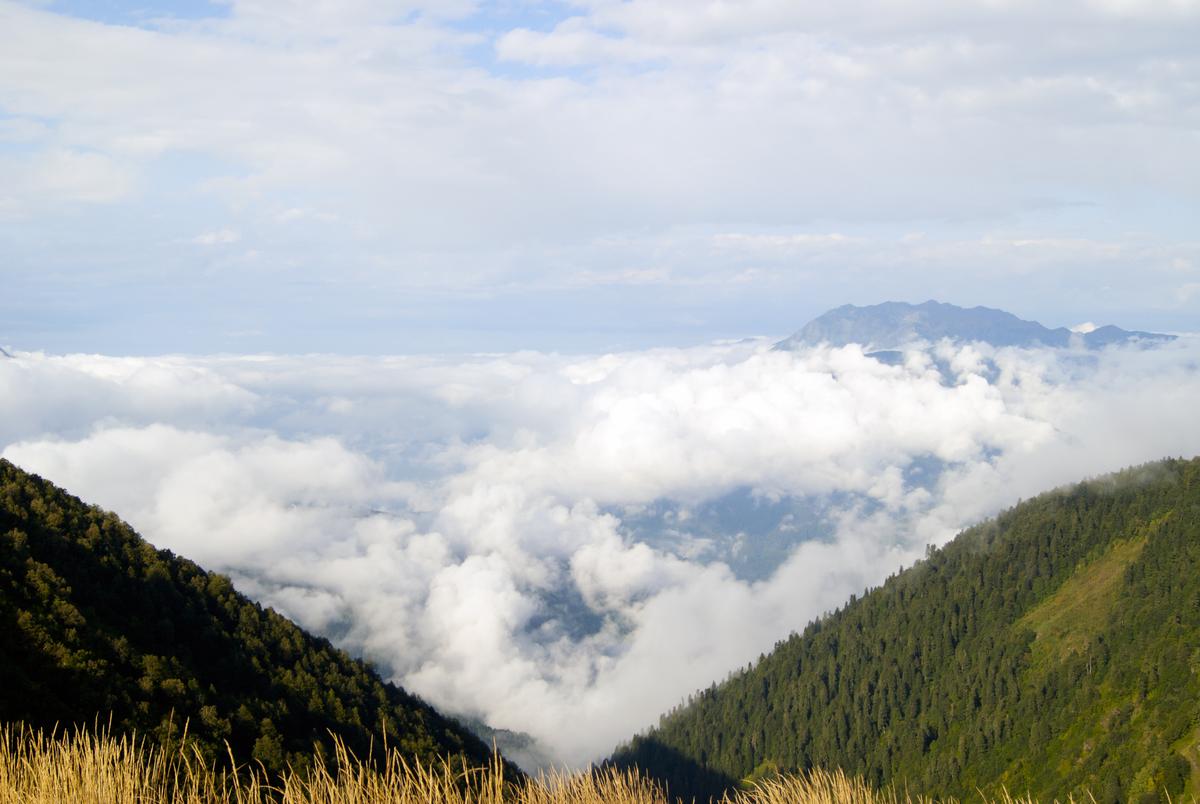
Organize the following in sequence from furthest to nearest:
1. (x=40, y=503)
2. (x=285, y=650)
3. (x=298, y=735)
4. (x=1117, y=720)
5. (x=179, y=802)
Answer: (x=1117, y=720)
(x=285, y=650)
(x=40, y=503)
(x=298, y=735)
(x=179, y=802)

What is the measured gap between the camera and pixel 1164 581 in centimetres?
19975

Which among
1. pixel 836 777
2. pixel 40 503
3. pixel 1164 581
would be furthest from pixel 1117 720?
pixel 836 777

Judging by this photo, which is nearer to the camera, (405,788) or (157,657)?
(405,788)

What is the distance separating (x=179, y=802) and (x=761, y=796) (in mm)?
6641

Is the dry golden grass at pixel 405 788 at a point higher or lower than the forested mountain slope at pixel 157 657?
lower

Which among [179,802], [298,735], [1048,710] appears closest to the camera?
[179,802]

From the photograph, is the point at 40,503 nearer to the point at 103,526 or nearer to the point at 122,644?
the point at 103,526

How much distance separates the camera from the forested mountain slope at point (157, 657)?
29891 millimetres

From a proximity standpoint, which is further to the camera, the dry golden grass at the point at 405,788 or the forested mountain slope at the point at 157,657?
the forested mountain slope at the point at 157,657

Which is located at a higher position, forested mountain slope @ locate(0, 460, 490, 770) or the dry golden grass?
forested mountain slope @ locate(0, 460, 490, 770)

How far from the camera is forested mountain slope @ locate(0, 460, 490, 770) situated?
29.9m

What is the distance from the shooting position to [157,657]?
37.6m

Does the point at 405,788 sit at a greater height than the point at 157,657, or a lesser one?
lesser

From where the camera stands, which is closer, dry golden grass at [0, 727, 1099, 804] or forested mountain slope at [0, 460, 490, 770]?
dry golden grass at [0, 727, 1099, 804]
